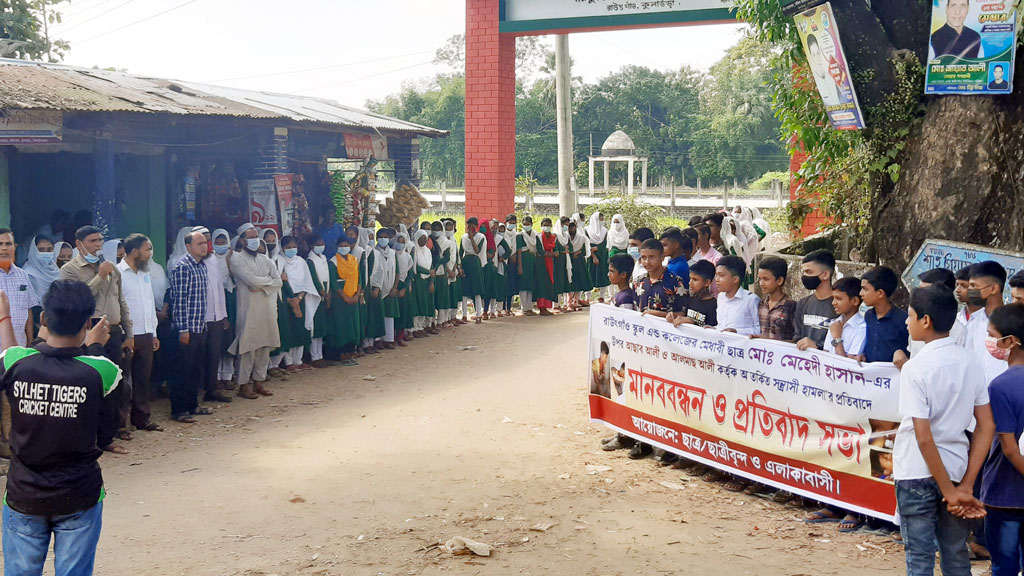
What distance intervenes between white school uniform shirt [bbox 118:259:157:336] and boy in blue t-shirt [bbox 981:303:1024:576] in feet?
22.9

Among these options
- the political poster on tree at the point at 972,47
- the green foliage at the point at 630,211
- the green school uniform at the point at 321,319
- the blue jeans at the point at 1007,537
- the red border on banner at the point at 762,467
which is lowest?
the red border on banner at the point at 762,467

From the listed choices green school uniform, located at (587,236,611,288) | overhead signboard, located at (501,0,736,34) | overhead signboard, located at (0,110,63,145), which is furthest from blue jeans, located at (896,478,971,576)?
green school uniform, located at (587,236,611,288)

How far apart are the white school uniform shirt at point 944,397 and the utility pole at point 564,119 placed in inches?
716

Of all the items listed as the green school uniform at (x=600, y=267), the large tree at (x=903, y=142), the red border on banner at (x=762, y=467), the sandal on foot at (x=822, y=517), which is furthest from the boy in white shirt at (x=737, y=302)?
the green school uniform at (x=600, y=267)

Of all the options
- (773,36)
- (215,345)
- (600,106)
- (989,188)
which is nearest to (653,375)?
(989,188)

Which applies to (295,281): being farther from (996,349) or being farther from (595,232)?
(996,349)

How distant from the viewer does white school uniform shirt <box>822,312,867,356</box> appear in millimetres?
6184

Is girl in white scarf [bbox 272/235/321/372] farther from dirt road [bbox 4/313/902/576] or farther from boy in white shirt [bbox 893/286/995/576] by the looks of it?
boy in white shirt [bbox 893/286/995/576]

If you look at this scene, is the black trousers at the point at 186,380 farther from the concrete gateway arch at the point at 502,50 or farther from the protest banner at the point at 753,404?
the concrete gateway arch at the point at 502,50

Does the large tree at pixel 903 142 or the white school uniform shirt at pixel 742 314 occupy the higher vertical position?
the large tree at pixel 903 142

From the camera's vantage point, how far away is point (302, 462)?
7.83 metres

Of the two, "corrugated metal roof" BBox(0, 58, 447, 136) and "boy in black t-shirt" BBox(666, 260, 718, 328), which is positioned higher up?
"corrugated metal roof" BBox(0, 58, 447, 136)

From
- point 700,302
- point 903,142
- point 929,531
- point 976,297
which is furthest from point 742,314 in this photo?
point 929,531

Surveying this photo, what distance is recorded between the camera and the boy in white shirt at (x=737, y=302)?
704 centimetres
